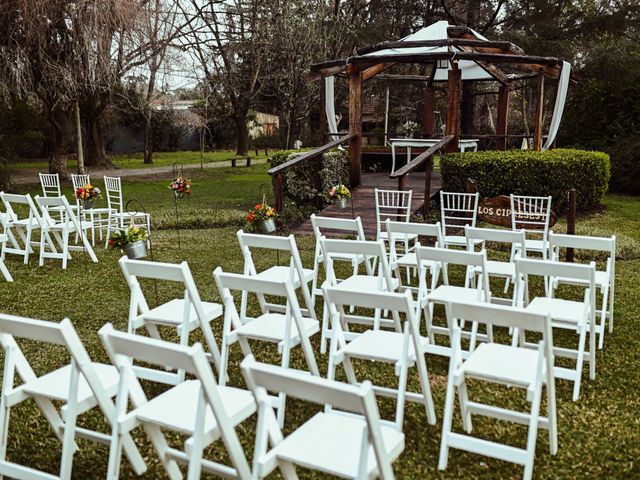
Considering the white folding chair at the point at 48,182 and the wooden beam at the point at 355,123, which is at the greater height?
the wooden beam at the point at 355,123

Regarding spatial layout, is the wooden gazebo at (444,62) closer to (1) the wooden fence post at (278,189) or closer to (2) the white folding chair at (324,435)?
(1) the wooden fence post at (278,189)

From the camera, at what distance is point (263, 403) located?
7.61ft

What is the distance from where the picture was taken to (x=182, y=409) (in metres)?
2.77

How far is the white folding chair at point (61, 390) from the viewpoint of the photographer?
2.63 meters

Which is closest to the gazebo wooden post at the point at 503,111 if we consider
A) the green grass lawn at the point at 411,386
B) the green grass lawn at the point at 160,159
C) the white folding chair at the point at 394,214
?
the white folding chair at the point at 394,214

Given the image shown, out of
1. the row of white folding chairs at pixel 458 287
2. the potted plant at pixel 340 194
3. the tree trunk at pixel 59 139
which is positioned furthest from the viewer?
the tree trunk at pixel 59 139

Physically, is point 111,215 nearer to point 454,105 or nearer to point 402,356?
point 454,105

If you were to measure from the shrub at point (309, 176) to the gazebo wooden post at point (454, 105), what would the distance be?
217 centimetres

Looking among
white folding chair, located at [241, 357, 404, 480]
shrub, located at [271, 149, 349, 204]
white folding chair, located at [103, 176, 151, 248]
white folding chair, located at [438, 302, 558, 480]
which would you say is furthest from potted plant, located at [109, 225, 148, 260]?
shrub, located at [271, 149, 349, 204]

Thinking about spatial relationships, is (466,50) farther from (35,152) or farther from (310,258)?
(35,152)

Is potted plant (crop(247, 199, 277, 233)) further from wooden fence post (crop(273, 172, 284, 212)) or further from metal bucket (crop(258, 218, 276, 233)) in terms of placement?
wooden fence post (crop(273, 172, 284, 212))

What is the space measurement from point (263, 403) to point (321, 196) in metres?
9.41

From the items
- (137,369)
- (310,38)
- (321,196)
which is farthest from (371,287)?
(310,38)

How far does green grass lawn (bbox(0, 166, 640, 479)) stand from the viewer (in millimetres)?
3227
